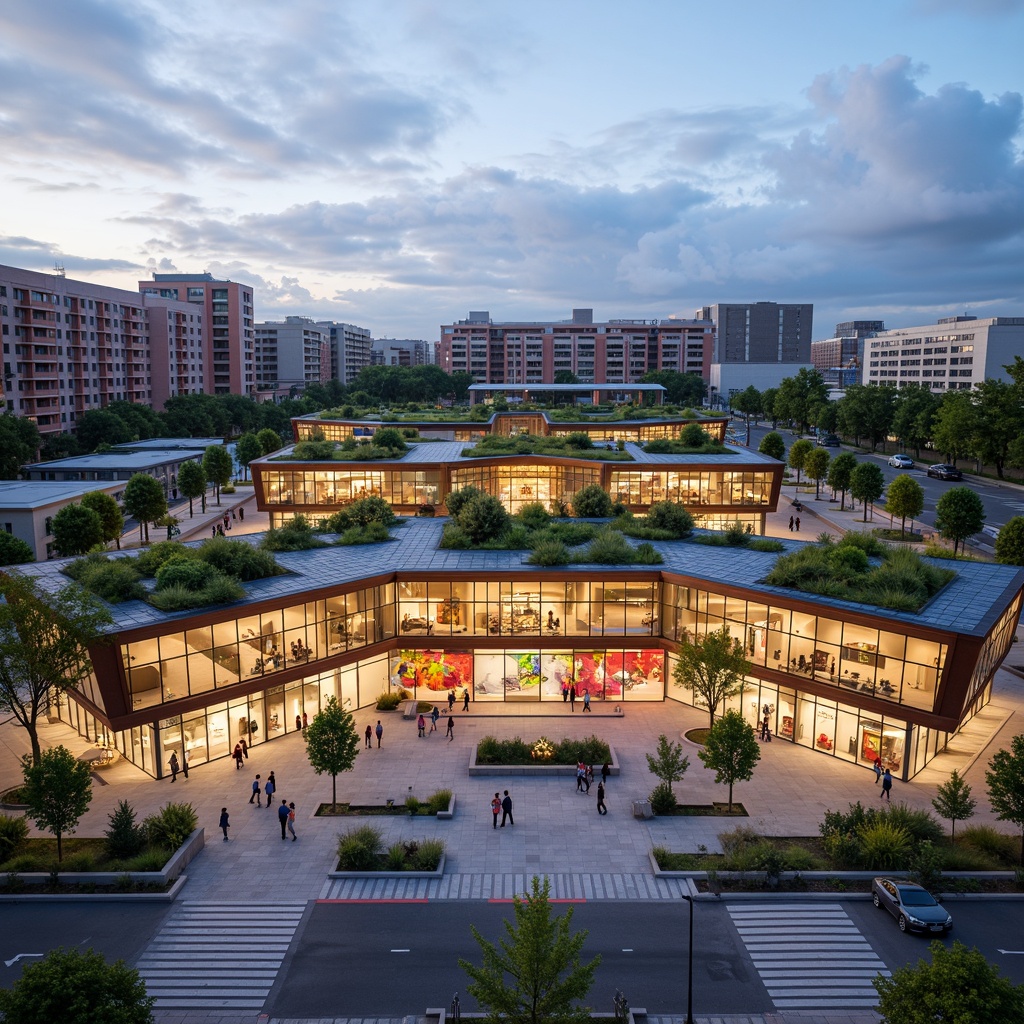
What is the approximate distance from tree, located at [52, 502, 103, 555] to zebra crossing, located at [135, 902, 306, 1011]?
37.2m

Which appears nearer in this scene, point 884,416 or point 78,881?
point 78,881

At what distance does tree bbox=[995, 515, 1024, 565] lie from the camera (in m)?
50.3

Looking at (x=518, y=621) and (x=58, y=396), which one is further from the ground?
(x=58, y=396)

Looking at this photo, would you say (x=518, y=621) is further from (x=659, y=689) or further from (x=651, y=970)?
(x=651, y=970)

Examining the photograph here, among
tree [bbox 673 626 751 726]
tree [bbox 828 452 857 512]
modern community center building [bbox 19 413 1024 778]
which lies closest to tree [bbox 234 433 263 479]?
modern community center building [bbox 19 413 1024 778]

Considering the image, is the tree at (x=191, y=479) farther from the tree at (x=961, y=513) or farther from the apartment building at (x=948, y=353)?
the apartment building at (x=948, y=353)

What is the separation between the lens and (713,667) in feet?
109

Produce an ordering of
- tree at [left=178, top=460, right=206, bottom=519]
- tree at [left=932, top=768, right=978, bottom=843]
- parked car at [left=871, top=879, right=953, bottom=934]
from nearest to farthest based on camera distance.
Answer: parked car at [left=871, top=879, right=953, bottom=934]
tree at [left=932, top=768, right=978, bottom=843]
tree at [left=178, top=460, right=206, bottom=519]

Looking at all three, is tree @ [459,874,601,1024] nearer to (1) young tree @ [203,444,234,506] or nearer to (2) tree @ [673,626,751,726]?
(2) tree @ [673,626,751,726]

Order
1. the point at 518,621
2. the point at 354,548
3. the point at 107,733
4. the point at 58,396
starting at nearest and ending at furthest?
1. the point at 107,733
2. the point at 518,621
3. the point at 354,548
4. the point at 58,396

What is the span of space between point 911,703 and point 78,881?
30.5 metres

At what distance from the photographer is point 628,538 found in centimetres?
4653

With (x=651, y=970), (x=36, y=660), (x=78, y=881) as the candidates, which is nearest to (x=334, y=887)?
(x=78, y=881)

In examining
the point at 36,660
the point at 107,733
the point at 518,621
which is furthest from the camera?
the point at 518,621
